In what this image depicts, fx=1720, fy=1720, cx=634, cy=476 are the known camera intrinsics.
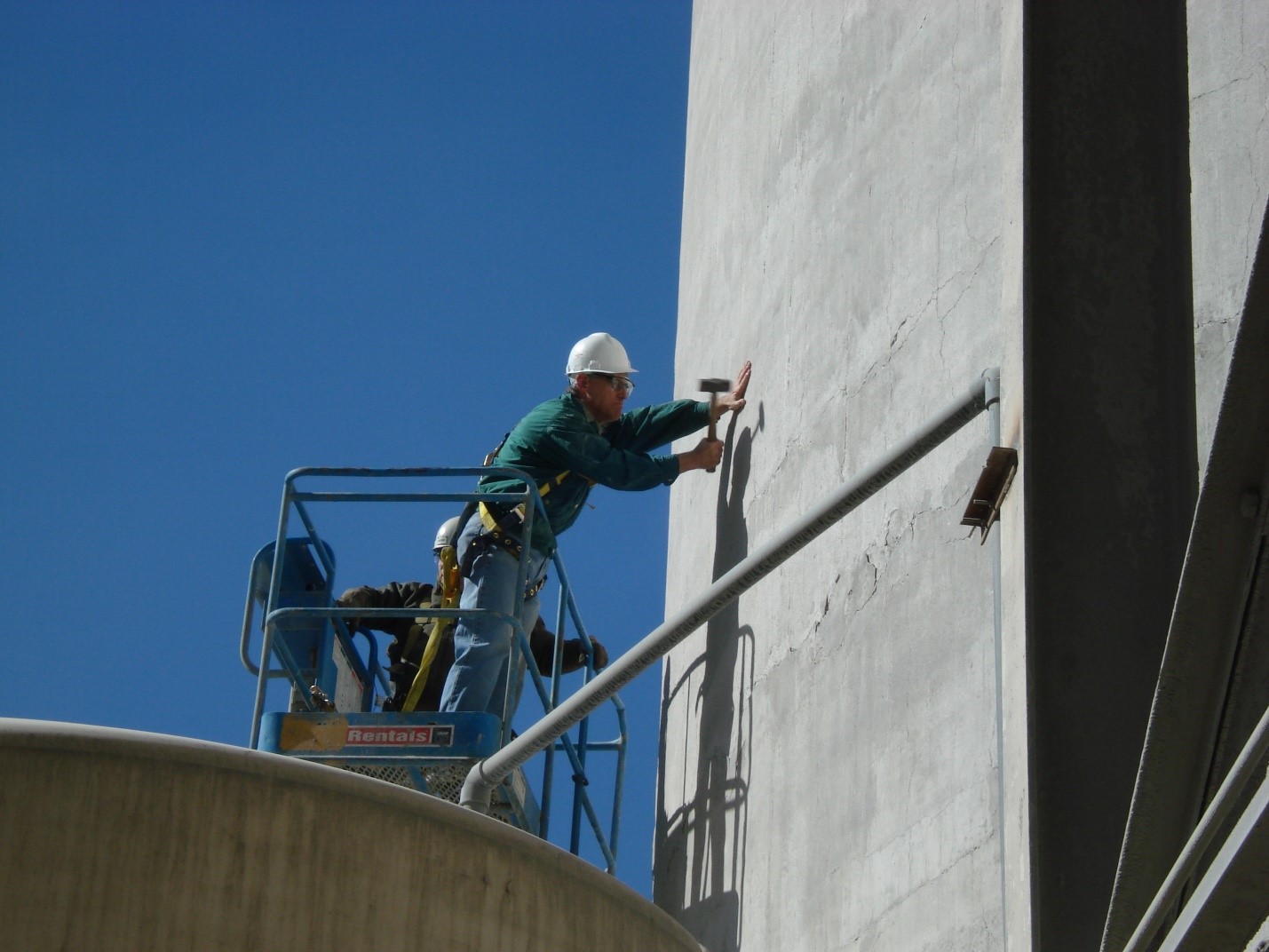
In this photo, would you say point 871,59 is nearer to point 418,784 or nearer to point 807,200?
point 807,200

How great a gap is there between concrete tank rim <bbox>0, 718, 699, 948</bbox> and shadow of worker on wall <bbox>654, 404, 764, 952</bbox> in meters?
2.85

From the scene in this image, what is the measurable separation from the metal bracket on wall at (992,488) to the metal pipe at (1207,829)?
156cm

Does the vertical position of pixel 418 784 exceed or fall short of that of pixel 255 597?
it falls short

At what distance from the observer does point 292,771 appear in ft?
16.6

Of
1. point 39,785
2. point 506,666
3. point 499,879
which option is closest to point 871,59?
point 506,666

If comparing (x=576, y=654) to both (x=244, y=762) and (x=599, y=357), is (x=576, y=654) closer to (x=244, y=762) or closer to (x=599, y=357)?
(x=599, y=357)

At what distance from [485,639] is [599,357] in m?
2.31

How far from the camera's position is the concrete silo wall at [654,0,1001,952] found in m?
6.03

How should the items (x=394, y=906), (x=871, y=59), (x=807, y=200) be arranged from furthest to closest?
1. (x=807, y=200)
2. (x=871, y=59)
3. (x=394, y=906)

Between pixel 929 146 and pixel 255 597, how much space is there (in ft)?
14.6

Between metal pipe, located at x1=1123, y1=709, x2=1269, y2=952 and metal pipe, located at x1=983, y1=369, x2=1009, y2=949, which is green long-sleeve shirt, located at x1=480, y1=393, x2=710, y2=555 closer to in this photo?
metal pipe, located at x1=983, y1=369, x2=1009, y2=949

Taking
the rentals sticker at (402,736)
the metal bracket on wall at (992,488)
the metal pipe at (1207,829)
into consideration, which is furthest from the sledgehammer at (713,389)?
the metal pipe at (1207,829)

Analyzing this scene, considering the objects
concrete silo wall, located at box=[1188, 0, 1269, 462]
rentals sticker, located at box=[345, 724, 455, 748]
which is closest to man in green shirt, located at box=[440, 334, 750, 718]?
rentals sticker, located at box=[345, 724, 455, 748]

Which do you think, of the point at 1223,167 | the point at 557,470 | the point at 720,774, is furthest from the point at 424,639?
the point at 1223,167
